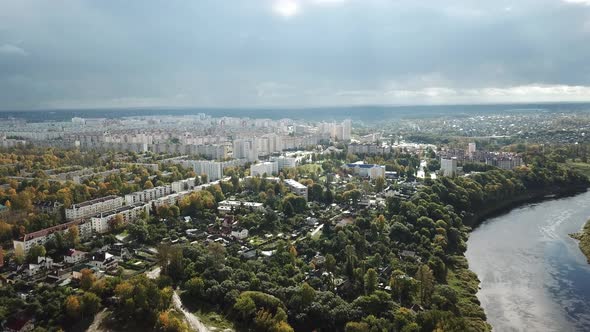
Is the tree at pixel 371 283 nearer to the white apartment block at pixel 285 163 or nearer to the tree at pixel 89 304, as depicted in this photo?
the tree at pixel 89 304

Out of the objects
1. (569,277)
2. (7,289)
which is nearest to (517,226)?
(569,277)

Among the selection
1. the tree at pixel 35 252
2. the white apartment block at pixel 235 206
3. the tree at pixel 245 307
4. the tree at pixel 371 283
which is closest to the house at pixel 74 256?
A: the tree at pixel 35 252

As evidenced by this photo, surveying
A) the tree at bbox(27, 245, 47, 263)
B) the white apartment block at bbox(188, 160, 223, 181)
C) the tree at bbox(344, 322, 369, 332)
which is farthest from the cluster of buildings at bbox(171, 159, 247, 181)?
the tree at bbox(344, 322, 369, 332)

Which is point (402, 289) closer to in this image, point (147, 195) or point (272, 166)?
point (147, 195)

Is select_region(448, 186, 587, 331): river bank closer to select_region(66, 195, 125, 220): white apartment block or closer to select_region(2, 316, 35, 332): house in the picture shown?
select_region(2, 316, 35, 332): house

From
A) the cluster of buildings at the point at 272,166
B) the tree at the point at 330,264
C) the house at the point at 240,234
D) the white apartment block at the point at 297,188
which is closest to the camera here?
the tree at the point at 330,264

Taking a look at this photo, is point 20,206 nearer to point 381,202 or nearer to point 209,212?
point 209,212

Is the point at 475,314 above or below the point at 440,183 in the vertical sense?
below
